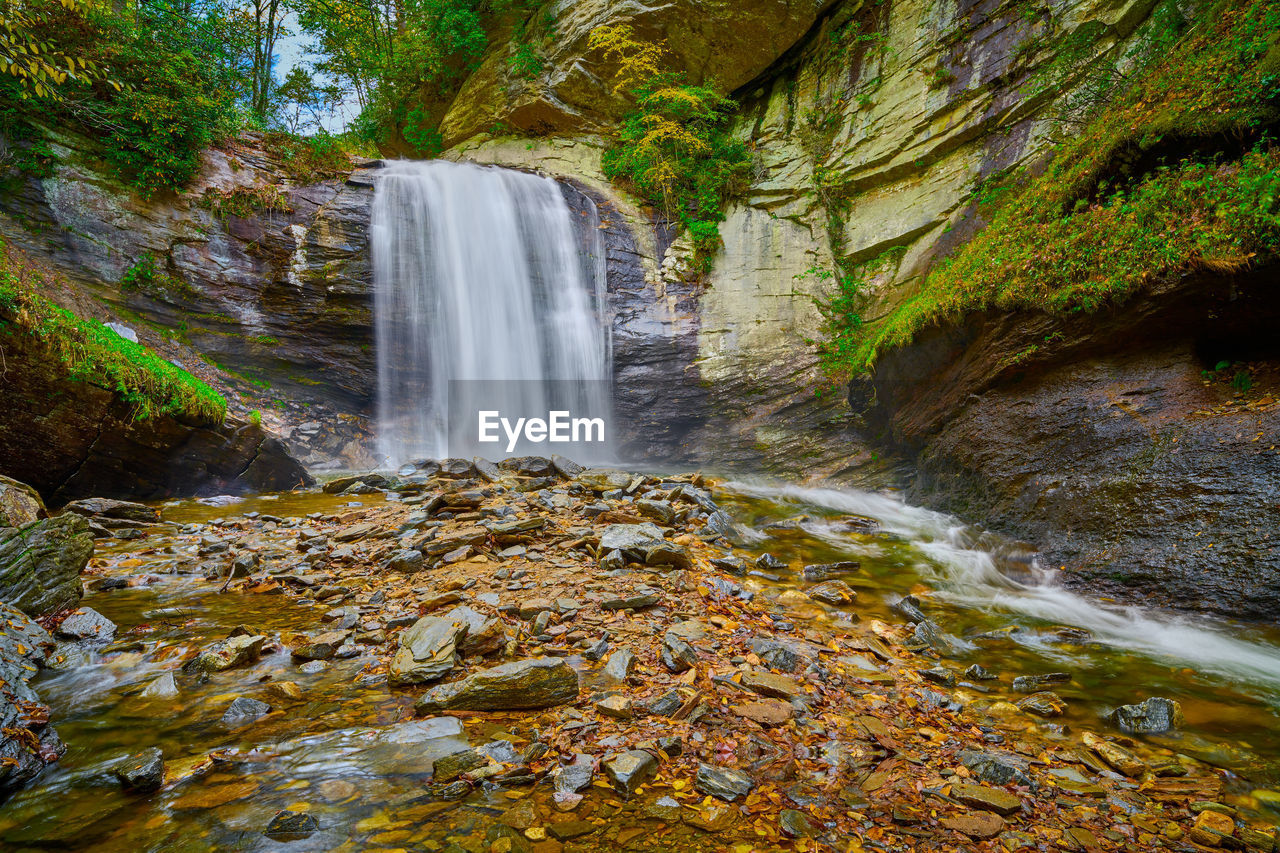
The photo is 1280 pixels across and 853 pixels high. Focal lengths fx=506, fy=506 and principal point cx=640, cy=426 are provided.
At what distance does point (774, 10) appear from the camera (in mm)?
12008

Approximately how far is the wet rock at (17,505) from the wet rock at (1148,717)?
20.4 feet

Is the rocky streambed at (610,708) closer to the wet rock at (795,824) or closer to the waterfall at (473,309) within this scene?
the wet rock at (795,824)

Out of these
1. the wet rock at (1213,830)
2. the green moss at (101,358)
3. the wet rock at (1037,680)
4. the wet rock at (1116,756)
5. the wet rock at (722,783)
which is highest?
the green moss at (101,358)

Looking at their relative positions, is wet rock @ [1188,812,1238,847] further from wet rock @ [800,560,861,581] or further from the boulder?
the boulder

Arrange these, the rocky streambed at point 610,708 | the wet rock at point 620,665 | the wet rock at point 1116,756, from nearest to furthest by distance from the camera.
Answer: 1. the rocky streambed at point 610,708
2. the wet rock at point 1116,756
3. the wet rock at point 620,665

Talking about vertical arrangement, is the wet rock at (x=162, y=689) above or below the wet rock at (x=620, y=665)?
above

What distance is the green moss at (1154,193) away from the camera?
4258mm

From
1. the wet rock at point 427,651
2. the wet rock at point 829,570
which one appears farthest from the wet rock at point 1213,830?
the wet rock at point 427,651

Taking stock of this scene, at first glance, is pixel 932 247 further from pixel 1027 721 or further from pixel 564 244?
pixel 1027 721

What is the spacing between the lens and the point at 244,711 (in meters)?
2.12

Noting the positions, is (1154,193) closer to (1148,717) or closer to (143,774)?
(1148,717)

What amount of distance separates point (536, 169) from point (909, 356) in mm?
11211

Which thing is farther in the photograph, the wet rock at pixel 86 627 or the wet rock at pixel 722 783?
the wet rock at pixel 86 627

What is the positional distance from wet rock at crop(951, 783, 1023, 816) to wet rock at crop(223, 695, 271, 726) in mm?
2731
